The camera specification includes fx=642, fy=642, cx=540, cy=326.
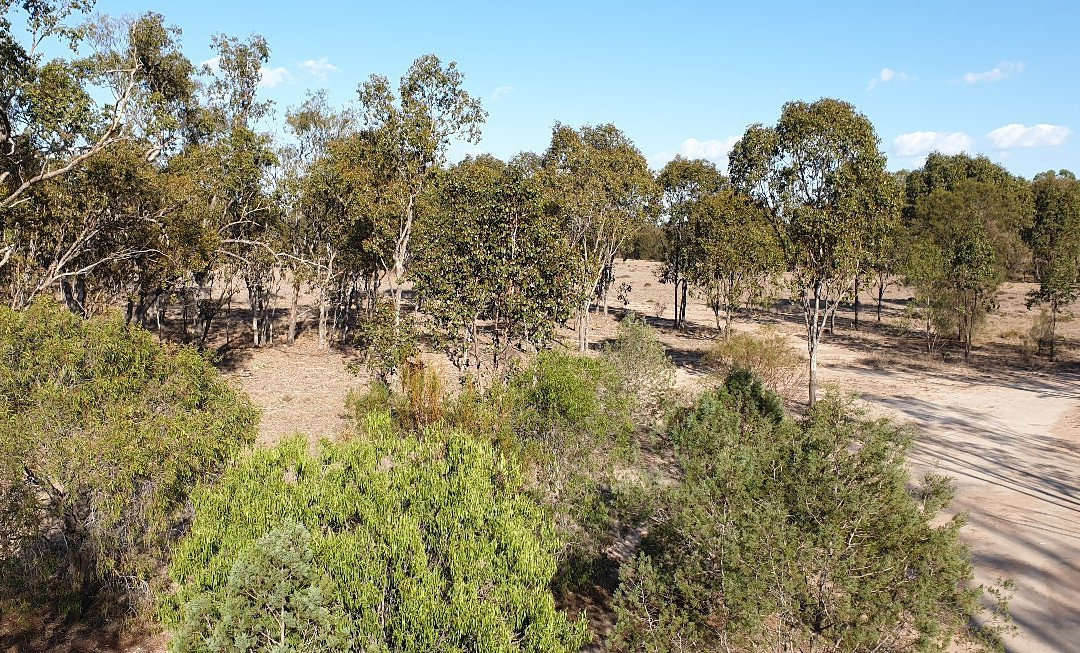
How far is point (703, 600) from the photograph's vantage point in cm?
925

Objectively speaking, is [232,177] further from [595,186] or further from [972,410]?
[972,410]

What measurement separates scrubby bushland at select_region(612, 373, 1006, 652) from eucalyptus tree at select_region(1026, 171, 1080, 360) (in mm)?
40659

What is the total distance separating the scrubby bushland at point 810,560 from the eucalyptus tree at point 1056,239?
40659 mm

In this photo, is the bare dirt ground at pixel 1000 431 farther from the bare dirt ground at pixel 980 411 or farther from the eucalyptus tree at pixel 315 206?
the eucalyptus tree at pixel 315 206

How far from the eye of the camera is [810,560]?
336 inches

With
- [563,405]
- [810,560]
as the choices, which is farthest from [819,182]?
[810,560]

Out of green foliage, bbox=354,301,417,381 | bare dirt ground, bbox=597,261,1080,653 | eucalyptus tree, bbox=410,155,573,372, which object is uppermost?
eucalyptus tree, bbox=410,155,573,372

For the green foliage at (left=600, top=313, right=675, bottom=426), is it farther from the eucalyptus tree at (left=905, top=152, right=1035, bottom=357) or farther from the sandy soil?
the eucalyptus tree at (left=905, top=152, right=1035, bottom=357)

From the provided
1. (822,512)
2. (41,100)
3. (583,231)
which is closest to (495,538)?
(822,512)

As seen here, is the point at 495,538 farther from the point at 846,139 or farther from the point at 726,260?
the point at 726,260

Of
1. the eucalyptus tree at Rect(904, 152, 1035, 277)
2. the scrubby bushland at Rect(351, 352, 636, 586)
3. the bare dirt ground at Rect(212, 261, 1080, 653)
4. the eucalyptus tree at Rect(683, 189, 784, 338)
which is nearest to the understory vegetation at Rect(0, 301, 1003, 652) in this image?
the scrubby bushland at Rect(351, 352, 636, 586)

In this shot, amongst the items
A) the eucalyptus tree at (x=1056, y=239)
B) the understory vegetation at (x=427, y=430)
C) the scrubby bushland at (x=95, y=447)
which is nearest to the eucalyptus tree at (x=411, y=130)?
the understory vegetation at (x=427, y=430)

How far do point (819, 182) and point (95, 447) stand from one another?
971 inches

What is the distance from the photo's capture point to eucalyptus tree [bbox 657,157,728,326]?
48094 mm
